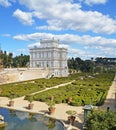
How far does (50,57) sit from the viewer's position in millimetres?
69125

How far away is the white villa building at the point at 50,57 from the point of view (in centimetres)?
6881

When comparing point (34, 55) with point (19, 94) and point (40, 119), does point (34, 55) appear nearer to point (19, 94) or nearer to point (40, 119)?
point (19, 94)

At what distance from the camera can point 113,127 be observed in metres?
12.7

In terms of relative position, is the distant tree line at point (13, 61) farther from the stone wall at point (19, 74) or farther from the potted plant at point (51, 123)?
the potted plant at point (51, 123)

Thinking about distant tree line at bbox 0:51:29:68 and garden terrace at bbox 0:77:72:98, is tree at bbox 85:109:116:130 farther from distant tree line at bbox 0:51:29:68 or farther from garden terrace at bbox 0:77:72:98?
distant tree line at bbox 0:51:29:68

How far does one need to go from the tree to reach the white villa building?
2130 inches

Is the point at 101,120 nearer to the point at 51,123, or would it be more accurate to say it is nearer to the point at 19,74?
the point at 51,123

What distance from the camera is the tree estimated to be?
12668mm

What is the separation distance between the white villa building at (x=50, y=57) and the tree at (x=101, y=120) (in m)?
54.1

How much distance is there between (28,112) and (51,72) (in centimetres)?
4844

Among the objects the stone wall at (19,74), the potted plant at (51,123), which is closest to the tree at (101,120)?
the potted plant at (51,123)

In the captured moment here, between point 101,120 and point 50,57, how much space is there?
56.5 metres

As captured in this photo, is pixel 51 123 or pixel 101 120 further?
pixel 51 123

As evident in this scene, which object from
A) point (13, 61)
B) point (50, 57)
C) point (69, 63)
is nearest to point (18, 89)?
point (50, 57)
